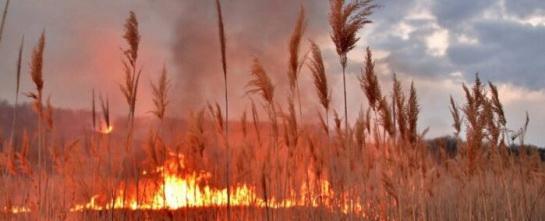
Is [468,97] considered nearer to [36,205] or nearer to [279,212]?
[279,212]

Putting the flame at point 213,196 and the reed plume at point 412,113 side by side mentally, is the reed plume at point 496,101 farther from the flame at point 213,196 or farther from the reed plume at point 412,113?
the flame at point 213,196

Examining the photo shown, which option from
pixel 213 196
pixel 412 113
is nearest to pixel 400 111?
pixel 412 113

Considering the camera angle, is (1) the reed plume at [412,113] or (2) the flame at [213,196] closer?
(1) the reed plume at [412,113]

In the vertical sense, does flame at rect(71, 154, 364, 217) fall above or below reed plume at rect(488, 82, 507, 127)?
below

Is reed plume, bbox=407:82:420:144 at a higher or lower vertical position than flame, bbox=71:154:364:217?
higher

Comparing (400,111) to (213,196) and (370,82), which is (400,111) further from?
(213,196)

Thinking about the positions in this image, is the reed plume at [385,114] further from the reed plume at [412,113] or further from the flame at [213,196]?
the flame at [213,196]

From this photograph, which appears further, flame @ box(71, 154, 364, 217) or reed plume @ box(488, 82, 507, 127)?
flame @ box(71, 154, 364, 217)

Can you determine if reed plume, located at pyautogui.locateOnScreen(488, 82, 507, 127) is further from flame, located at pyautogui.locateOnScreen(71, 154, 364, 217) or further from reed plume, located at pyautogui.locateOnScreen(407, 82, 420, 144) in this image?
flame, located at pyautogui.locateOnScreen(71, 154, 364, 217)

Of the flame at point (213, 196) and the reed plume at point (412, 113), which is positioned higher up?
the reed plume at point (412, 113)

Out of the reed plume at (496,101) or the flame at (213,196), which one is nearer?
the reed plume at (496,101)

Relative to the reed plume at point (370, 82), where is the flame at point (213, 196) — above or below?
below

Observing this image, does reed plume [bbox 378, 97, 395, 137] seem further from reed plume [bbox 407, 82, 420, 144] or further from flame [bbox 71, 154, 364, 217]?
flame [bbox 71, 154, 364, 217]

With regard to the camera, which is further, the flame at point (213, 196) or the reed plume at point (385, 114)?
the flame at point (213, 196)
